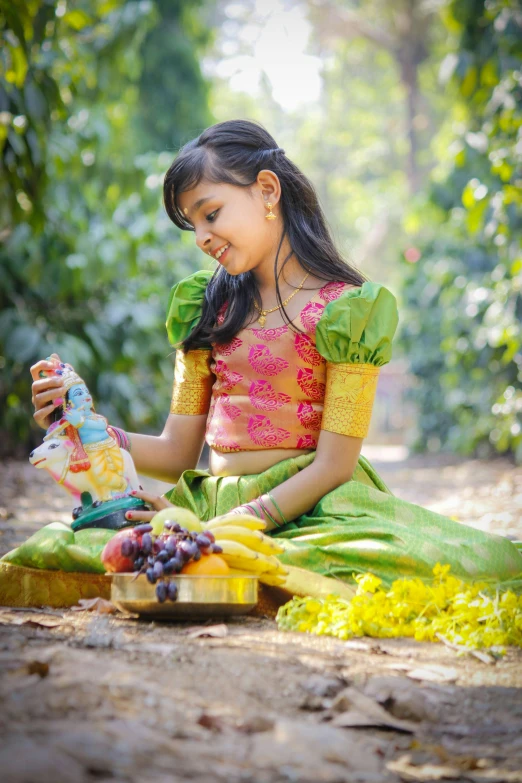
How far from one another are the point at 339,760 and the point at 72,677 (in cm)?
50

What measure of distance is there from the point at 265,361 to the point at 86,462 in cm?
68

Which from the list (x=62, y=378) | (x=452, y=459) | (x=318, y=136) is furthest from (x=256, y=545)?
(x=318, y=136)

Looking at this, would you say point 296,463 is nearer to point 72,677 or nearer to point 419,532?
point 419,532

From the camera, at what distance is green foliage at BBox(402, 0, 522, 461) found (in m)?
5.74

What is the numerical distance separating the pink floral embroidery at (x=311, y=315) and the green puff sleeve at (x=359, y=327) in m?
0.05

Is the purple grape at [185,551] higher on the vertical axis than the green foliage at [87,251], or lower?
lower

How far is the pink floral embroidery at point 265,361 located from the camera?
2.81 m

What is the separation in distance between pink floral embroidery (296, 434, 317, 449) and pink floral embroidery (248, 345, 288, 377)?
0.22 meters

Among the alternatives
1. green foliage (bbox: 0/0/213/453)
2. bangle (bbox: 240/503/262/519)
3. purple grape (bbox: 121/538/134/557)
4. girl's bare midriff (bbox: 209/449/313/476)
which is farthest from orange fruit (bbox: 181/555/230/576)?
green foliage (bbox: 0/0/213/453)

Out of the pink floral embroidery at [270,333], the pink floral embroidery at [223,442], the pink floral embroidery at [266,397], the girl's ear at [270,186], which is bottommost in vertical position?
the pink floral embroidery at [223,442]

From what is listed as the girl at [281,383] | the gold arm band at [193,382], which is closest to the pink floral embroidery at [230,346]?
the girl at [281,383]

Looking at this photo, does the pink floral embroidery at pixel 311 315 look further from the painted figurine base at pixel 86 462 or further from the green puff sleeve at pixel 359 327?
the painted figurine base at pixel 86 462

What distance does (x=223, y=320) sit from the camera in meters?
2.98

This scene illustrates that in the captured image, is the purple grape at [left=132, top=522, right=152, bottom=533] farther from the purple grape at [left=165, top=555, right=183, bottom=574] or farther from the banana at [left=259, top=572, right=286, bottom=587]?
the banana at [left=259, top=572, right=286, bottom=587]
